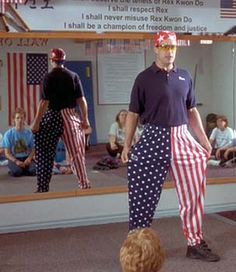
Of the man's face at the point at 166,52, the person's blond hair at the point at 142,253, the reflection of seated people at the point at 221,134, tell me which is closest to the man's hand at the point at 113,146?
the reflection of seated people at the point at 221,134

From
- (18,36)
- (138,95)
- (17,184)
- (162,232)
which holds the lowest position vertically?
Result: (162,232)

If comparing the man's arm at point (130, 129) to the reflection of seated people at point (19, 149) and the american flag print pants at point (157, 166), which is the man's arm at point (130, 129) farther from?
the reflection of seated people at point (19, 149)

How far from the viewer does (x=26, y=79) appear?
4.64 m

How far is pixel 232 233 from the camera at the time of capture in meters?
4.21

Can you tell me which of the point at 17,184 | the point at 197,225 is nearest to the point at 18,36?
the point at 17,184

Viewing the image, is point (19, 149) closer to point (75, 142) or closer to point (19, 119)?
point (19, 119)

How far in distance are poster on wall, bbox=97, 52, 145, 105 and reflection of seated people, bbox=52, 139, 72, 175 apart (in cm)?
64

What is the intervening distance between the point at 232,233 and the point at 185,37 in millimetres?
1683

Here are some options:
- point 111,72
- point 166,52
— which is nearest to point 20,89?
point 111,72

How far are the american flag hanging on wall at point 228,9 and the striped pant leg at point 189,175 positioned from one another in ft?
5.38

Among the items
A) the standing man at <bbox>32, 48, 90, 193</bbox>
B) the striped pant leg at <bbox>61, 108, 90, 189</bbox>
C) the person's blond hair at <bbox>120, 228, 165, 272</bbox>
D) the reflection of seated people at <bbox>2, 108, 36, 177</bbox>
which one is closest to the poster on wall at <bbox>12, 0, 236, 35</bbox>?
the standing man at <bbox>32, 48, 90, 193</bbox>

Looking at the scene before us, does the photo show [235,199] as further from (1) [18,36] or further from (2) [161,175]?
(1) [18,36]

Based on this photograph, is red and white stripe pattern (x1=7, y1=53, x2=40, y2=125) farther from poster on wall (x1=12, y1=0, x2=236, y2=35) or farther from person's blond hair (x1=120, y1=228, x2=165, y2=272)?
person's blond hair (x1=120, y1=228, x2=165, y2=272)

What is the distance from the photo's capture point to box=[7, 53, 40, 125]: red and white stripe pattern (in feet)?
15.1
